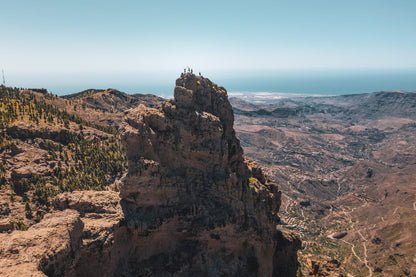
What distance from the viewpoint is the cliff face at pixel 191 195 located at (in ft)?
106

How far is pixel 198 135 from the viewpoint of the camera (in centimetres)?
3716

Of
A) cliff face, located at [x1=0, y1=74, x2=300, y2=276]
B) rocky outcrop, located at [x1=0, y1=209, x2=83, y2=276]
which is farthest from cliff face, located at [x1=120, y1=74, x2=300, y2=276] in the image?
rocky outcrop, located at [x1=0, y1=209, x2=83, y2=276]

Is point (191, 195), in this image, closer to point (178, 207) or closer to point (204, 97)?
point (178, 207)

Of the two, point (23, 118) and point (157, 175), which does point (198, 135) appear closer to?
point (157, 175)

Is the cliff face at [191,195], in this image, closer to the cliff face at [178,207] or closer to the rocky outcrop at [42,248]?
the cliff face at [178,207]

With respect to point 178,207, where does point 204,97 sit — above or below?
above

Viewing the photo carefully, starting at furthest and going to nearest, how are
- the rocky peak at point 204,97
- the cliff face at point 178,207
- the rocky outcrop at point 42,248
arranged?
the rocky peak at point 204,97, the cliff face at point 178,207, the rocky outcrop at point 42,248

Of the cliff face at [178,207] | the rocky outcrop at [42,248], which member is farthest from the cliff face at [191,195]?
the rocky outcrop at [42,248]

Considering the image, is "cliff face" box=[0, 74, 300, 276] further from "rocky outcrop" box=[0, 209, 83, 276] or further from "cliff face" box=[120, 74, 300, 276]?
"rocky outcrop" box=[0, 209, 83, 276]

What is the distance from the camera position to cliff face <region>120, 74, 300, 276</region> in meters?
32.3

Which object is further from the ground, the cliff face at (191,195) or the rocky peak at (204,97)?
the rocky peak at (204,97)

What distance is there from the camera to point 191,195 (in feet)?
116

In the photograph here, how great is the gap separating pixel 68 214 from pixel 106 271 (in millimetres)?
8131

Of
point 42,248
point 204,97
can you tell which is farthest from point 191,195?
point 42,248
